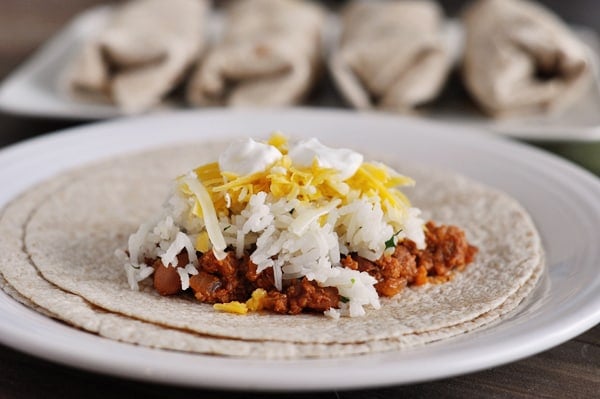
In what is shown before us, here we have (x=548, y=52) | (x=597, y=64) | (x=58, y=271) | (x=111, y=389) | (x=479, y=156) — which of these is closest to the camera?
(x=111, y=389)

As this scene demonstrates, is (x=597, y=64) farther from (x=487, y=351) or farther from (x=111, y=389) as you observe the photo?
(x=111, y=389)

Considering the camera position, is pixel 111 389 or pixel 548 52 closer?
pixel 111 389

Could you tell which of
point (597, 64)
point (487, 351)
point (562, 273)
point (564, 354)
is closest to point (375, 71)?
A: point (597, 64)

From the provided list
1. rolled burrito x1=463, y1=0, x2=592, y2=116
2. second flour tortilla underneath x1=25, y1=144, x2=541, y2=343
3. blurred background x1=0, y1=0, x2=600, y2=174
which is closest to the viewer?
second flour tortilla underneath x1=25, y1=144, x2=541, y2=343

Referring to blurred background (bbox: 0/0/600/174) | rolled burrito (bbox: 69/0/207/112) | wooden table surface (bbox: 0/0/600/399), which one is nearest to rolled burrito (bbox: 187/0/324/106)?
rolled burrito (bbox: 69/0/207/112)

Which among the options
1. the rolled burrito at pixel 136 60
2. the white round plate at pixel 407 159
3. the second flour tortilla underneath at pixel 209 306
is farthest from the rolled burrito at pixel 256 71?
the second flour tortilla underneath at pixel 209 306

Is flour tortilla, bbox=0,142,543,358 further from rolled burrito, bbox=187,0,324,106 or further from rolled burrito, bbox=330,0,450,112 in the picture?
rolled burrito, bbox=330,0,450,112

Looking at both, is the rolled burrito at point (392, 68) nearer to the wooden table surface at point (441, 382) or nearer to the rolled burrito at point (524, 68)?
the rolled burrito at point (524, 68)
